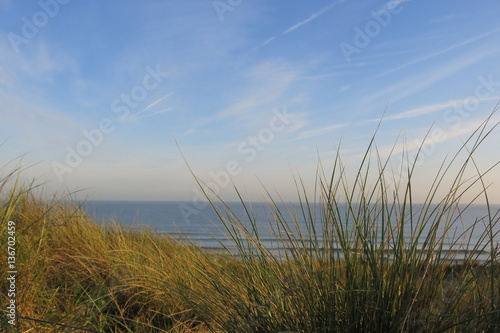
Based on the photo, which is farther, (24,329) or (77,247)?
(77,247)

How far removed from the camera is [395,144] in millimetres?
2277

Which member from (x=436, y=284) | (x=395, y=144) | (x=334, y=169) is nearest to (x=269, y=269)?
(x=334, y=169)

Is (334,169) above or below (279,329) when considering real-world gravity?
above

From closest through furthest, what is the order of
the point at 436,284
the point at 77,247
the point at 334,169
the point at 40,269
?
1. the point at 436,284
2. the point at 334,169
3. the point at 40,269
4. the point at 77,247

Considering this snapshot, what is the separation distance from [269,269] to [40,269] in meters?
1.85

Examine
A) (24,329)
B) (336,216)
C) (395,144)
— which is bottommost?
(24,329)

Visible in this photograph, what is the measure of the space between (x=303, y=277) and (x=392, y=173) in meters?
0.73

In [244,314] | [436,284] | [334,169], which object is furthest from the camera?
[334,169]

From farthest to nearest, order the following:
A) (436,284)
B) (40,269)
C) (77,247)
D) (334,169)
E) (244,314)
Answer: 1. (77,247)
2. (40,269)
3. (334,169)
4. (244,314)
5. (436,284)

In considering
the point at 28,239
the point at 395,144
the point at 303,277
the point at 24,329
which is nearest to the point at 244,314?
the point at 303,277

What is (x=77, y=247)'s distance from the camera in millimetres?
3926

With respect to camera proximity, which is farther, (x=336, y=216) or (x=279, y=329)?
(x=336, y=216)

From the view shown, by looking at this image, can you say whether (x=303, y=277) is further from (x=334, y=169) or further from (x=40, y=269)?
(x=40, y=269)

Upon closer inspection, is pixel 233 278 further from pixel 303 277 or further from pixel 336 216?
pixel 336 216
